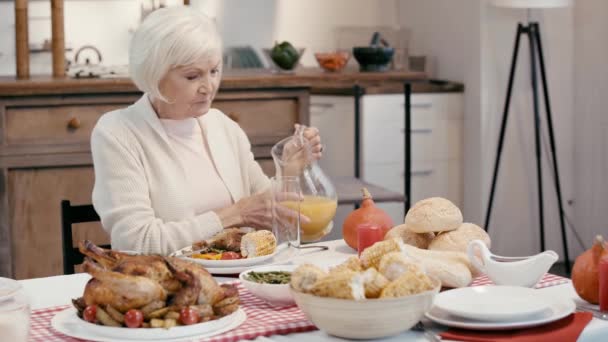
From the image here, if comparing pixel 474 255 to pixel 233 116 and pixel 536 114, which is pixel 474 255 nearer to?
pixel 233 116

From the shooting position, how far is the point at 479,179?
193 inches

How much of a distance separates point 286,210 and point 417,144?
294 centimetres

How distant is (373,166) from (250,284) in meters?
3.16

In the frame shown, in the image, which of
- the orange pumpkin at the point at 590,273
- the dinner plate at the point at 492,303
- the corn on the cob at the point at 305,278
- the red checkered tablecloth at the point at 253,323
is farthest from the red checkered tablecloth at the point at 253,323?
the orange pumpkin at the point at 590,273

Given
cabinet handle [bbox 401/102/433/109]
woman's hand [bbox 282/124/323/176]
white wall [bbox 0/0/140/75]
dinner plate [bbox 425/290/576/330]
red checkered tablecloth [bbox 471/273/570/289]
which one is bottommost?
red checkered tablecloth [bbox 471/273/570/289]

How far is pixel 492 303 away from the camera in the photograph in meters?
1.59

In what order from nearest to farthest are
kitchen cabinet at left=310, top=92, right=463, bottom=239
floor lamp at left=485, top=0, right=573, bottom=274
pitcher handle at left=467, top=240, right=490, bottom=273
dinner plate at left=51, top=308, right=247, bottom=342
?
dinner plate at left=51, top=308, right=247, bottom=342
pitcher handle at left=467, top=240, right=490, bottom=273
floor lamp at left=485, top=0, right=573, bottom=274
kitchen cabinet at left=310, top=92, right=463, bottom=239

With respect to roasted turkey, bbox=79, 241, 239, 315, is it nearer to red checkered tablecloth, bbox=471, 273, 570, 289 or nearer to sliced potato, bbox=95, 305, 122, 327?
sliced potato, bbox=95, 305, 122, 327

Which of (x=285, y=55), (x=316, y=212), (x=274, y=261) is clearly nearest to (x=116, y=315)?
(x=274, y=261)

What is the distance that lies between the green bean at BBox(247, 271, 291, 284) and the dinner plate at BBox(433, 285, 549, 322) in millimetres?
259

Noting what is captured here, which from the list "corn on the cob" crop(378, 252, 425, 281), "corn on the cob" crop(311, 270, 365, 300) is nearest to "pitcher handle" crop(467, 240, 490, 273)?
"corn on the cob" crop(378, 252, 425, 281)

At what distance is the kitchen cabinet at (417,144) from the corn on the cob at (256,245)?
9.05 ft

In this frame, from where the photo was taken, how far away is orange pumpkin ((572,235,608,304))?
1.67 m

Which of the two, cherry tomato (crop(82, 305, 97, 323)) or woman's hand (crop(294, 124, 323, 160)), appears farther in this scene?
woman's hand (crop(294, 124, 323, 160))
